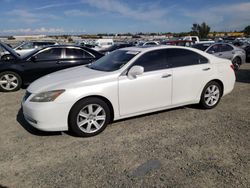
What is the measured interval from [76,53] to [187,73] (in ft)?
15.1

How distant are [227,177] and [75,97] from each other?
8.10 feet

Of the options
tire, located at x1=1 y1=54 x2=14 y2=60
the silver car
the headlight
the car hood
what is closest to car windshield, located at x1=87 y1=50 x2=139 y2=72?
the car hood

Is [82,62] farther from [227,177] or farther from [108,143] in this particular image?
[227,177]

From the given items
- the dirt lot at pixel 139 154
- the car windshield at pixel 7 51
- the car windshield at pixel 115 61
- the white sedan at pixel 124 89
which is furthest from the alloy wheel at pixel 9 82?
the car windshield at pixel 115 61

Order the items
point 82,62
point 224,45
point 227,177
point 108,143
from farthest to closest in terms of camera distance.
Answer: point 224,45
point 82,62
point 108,143
point 227,177

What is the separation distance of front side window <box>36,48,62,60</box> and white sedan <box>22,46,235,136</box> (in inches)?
137

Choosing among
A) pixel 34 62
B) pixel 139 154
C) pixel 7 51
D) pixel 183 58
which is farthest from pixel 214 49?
pixel 139 154

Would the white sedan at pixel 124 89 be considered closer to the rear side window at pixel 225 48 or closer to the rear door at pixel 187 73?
the rear door at pixel 187 73

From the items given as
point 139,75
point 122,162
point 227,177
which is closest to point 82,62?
point 139,75

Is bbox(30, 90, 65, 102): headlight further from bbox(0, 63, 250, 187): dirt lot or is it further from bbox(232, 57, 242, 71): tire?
bbox(232, 57, 242, 71): tire

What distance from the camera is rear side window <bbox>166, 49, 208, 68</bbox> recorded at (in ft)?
16.1

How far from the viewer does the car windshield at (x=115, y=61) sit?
4.61m

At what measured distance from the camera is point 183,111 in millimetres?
5320

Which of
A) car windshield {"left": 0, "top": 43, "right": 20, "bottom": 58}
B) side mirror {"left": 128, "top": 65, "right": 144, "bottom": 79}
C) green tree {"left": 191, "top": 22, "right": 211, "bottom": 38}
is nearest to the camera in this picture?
side mirror {"left": 128, "top": 65, "right": 144, "bottom": 79}
